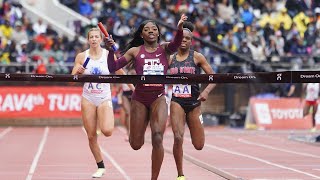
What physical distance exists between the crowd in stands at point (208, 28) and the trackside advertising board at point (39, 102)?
832mm

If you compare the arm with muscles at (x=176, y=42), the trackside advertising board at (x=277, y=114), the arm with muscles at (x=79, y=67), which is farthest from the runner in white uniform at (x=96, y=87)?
the trackside advertising board at (x=277, y=114)

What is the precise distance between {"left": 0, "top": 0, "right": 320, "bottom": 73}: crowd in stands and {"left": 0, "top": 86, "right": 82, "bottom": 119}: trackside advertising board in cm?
83

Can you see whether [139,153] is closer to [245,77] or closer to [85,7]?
[245,77]

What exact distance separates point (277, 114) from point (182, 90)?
17627 mm

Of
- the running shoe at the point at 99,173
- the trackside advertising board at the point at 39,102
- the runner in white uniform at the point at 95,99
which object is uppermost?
the runner in white uniform at the point at 95,99

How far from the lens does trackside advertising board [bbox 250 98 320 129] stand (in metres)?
30.0

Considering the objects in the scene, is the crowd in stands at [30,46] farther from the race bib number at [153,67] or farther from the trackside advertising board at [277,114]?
the race bib number at [153,67]

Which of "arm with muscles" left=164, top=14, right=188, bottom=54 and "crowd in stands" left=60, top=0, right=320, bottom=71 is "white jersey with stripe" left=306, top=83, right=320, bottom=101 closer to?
"crowd in stands" left=60, top=0, right=320, bottom=71

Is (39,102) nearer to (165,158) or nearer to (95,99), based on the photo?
(165,158)

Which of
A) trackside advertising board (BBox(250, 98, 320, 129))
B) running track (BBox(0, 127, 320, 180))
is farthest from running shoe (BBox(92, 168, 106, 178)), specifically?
trackside advertising board (BBox(250, 98, 320, 129))

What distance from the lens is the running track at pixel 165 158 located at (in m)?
14.2

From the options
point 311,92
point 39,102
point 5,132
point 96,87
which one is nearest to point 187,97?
point 96,87

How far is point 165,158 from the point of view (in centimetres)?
1738

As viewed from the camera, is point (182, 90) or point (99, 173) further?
point (99, 173)
